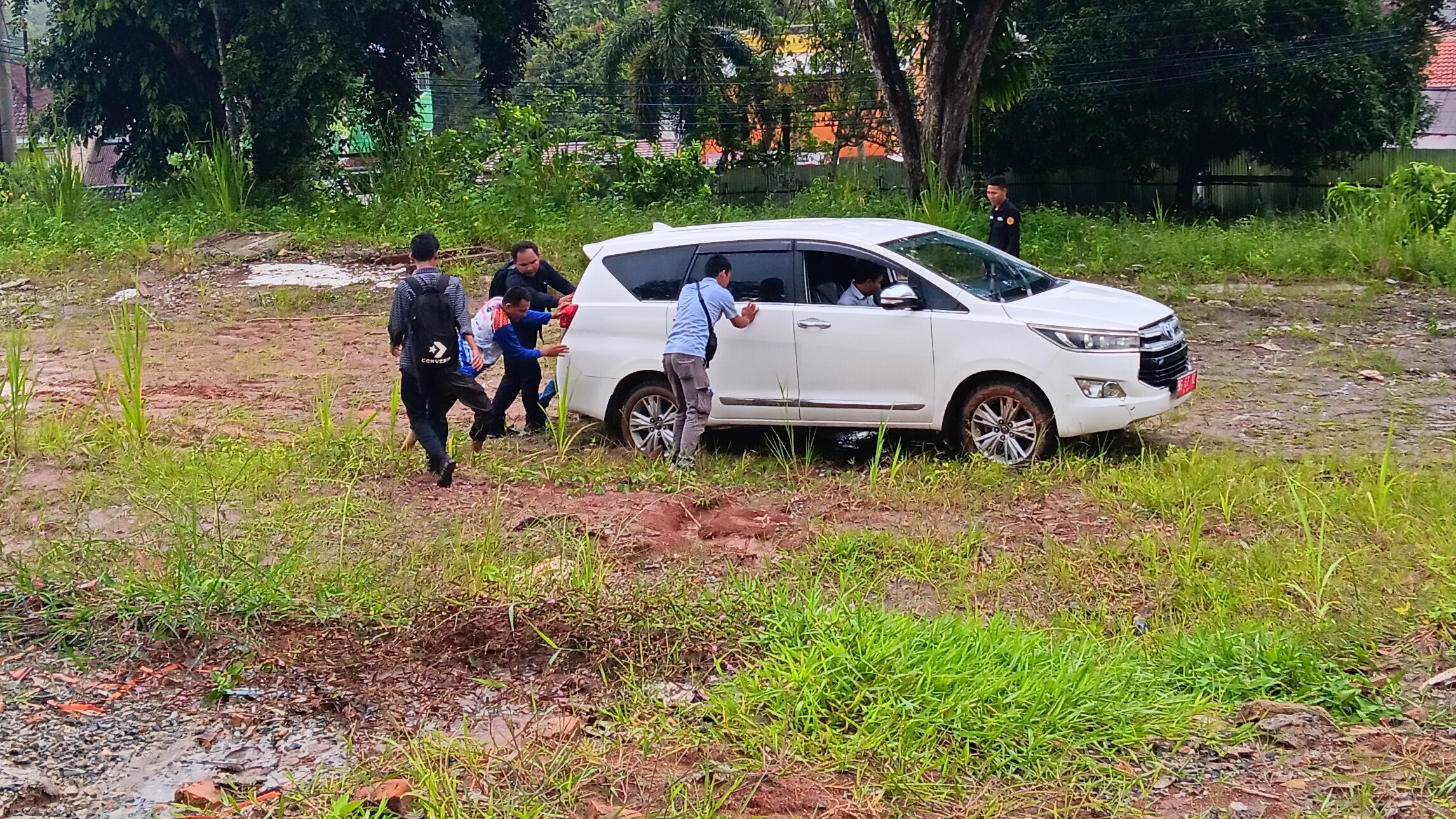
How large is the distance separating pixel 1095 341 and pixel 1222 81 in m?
18.2

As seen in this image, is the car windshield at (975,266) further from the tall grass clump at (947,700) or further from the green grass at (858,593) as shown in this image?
the tall grass clump at (947,700)

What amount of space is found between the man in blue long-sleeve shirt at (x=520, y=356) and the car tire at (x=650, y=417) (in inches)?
24.4

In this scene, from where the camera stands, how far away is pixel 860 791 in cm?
392

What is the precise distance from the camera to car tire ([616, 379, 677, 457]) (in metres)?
8.86

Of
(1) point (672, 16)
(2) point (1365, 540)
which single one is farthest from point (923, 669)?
(1) point (672, 16)

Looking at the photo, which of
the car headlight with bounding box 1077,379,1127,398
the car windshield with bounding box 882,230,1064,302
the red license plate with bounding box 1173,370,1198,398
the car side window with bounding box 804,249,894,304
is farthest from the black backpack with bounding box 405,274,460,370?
the red license plate with bounding box 1173,370,1198,398

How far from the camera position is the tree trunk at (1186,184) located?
26172 mm

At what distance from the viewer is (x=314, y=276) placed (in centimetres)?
1688

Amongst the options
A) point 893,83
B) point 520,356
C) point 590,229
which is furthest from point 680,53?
point 520,356

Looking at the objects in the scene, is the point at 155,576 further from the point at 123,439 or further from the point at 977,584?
the point at 977,584

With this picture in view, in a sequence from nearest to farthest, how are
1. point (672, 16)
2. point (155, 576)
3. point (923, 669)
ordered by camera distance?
point (923, 669), point (155, 576), point (672, 16)

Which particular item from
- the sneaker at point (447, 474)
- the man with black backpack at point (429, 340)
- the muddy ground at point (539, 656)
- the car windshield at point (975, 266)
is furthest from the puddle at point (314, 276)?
the car windshield at point (975, 266)

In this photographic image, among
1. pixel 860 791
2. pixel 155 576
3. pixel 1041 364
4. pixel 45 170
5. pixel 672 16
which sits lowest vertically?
pixel 860 791

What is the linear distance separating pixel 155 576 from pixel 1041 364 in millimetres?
5075
